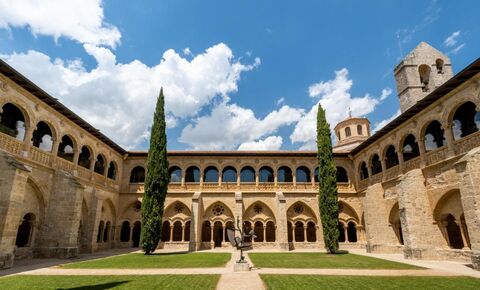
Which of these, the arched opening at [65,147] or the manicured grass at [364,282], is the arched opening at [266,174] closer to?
the arched opening at [65,147]

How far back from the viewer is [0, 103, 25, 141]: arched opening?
15.0 meters

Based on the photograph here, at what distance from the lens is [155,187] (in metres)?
18.0

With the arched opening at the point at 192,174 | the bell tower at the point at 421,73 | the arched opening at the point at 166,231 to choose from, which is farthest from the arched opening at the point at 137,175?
the bell tower at the point at 421,73

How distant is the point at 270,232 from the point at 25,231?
56.3 feet

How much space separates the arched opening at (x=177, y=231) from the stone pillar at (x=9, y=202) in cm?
1291

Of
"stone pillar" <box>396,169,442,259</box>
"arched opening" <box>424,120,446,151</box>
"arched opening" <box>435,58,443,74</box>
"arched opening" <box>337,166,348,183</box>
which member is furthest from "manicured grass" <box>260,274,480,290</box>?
"arched opening" <box>435,58,443,74</box>

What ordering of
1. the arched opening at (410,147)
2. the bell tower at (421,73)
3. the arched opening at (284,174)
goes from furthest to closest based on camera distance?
the arched opening at (284,174) → the bell tower at (421,73) → the arched opening at (410,147)

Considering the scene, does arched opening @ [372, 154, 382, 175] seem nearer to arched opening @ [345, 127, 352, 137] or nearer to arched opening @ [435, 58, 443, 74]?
arched opening @ [435, 58, 443, 74]

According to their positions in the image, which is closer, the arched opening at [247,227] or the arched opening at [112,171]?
the arched opening at [247,227]

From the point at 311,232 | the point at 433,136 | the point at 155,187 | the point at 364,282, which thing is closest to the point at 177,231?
the point at 155,187

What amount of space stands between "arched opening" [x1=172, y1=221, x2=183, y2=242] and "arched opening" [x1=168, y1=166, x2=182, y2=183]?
3.91m

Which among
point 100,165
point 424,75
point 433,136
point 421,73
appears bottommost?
point 100,165

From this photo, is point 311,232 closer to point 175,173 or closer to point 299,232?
point 299,232

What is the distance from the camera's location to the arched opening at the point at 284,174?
82.5ft
